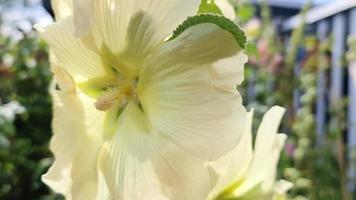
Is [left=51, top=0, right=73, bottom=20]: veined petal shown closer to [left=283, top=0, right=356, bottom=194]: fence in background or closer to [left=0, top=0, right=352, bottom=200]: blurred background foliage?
[left=0, top=0, right=352, bottom=200]: blurred background foliage

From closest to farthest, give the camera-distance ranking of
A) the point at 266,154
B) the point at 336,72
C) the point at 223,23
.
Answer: the point at 223,23, the point at 266,154, the point at 336,72

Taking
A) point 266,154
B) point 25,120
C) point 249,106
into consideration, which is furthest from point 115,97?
point 25,120

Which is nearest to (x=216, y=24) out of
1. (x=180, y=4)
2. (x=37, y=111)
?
(x=180, y=4)

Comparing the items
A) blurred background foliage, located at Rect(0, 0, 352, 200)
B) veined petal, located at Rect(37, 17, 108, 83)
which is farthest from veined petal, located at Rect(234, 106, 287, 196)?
blurred background foliage, located at Rect(0, 0, 352, 200)

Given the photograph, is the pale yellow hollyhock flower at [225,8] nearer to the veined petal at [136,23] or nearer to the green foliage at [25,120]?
the veined petal at [136,23]

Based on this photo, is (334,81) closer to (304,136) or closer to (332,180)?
(332,180)

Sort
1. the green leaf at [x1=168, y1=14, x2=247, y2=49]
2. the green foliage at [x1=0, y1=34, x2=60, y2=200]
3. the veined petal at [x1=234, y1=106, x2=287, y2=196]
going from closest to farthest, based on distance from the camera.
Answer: the green leaf at [x1=168, y1=14, x2=247, y2=49], the veined petal at [x1=234, y1=106, x2=287, y2=196], the green foliage at [x1=0, y1=34, x2=60, y2=200]

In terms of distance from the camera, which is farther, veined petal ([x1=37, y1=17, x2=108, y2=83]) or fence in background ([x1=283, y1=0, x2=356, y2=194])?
fence in background ([x1=283, y1=0, x2=356, y2=194])

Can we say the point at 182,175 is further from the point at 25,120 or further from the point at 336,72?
the point at 336,72
